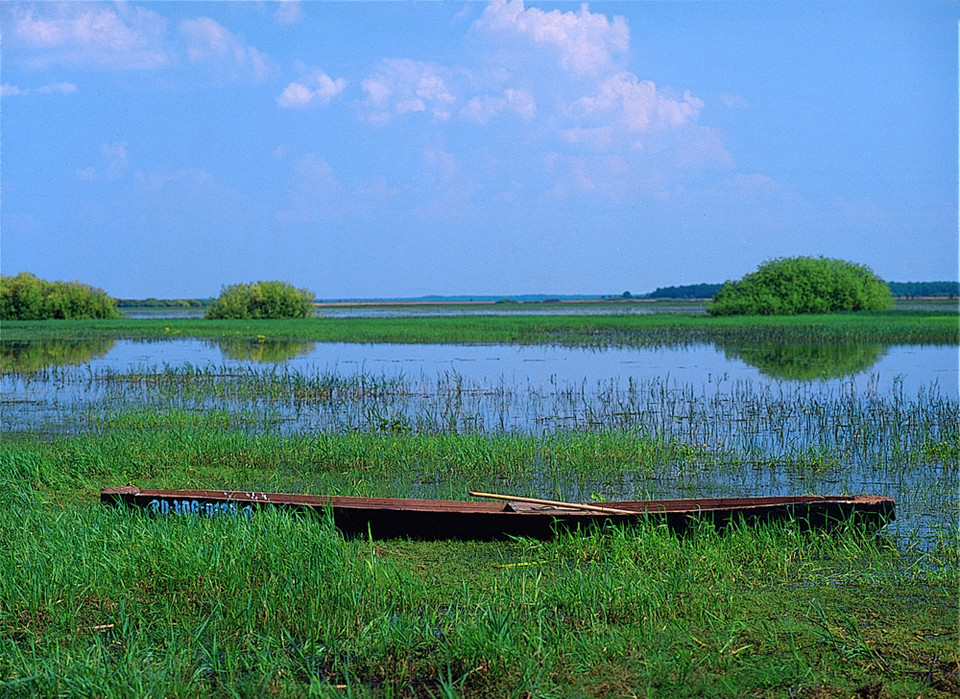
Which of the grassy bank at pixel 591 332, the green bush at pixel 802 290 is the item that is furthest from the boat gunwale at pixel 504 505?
the green bush at pixel 802 290

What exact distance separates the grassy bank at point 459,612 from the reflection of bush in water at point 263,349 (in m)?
18.0

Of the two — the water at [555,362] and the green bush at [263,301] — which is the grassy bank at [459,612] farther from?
the green bush at [263,301]

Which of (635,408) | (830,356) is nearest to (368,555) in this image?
(635,408)

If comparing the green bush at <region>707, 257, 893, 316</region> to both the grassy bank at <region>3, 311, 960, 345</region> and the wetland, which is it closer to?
the grassy bank at <region>3, 311, 960, 345</region>

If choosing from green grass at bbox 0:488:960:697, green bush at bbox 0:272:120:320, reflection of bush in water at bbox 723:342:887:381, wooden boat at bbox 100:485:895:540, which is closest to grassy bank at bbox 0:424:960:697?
green grass at bbox 0:488:960:697

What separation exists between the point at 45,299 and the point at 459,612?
5600cm

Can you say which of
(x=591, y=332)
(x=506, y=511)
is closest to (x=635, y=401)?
(x=506, y=511)

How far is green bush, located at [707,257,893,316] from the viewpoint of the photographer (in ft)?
157

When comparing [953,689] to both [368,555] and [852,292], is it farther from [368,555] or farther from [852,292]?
[852,292]

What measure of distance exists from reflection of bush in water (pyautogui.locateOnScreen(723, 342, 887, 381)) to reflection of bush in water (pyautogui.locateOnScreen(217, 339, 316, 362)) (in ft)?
43.0

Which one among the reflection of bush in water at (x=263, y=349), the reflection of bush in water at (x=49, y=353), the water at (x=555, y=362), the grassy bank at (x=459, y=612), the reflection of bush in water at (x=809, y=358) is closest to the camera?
the grassy bank at (x=459, y=612)

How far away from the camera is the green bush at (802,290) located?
4788 centimetres

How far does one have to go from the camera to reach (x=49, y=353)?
27812 millimetres

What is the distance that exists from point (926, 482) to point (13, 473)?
9.44 meters
